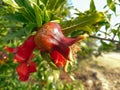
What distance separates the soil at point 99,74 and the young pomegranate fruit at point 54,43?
251 inches

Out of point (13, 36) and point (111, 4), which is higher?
point (13, 36)

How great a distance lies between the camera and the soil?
8062 mm

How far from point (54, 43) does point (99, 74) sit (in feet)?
25.6

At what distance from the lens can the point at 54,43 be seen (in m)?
1.00

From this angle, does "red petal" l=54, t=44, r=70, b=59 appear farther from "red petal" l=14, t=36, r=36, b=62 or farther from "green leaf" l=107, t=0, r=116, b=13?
"green leaf" l=107, t=0, r=116, b=13

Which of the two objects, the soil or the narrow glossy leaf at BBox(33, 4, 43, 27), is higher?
the narrow glossy leaf at BBox(33, 4, 43, 27)

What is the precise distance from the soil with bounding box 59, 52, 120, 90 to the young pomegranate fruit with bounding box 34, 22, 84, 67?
20.9 feet

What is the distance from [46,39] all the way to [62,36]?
0.06 meters

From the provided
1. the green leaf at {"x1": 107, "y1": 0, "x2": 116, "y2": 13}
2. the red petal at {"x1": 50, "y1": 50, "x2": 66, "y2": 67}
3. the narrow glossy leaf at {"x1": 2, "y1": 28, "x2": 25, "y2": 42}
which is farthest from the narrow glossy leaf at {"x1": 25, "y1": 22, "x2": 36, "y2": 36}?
the green leaf at {"x1": 107, "y1": 0, "x2": 116, "y2": 13}

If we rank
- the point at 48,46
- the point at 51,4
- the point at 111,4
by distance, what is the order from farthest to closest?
the point at 111,4 < the point at 51,4 < the point at 48,46

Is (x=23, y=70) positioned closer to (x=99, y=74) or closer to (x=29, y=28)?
(x=29, y=28)

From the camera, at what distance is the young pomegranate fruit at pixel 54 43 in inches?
39.0

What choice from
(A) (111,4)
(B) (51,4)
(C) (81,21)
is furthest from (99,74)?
(C) (81,21)

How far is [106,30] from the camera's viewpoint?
1948 mm
